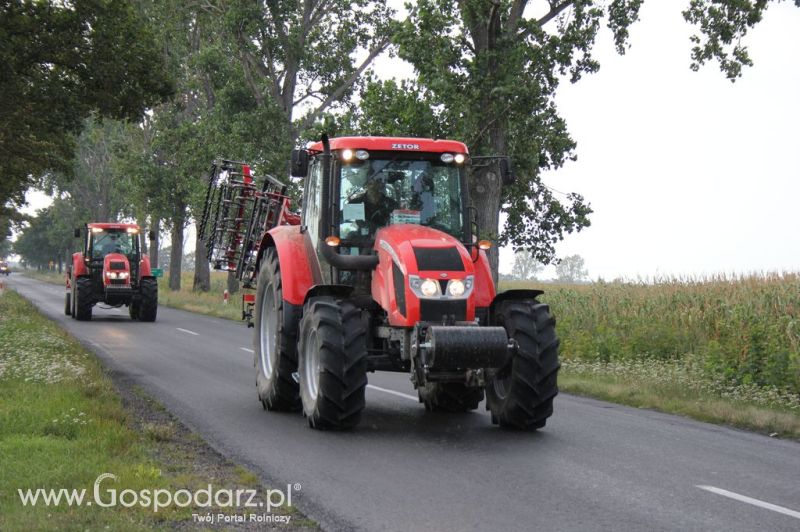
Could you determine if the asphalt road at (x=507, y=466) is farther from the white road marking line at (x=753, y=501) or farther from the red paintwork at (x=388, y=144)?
the red paintwork at (x=388, y=144)

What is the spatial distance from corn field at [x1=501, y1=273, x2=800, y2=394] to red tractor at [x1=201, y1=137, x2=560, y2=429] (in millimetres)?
4883

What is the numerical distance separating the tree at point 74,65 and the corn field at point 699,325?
10243mm

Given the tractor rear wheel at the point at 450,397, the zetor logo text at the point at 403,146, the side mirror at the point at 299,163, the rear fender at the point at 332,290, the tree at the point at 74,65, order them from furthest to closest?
the tree at the point at 74,65
the tractor rear wheel at the point at 450,397
the side mirror at the point at 299,163
the zetor logo text at the point at 403,146
the rear fender at the point at 332,290

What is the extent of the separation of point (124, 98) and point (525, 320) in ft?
44.8

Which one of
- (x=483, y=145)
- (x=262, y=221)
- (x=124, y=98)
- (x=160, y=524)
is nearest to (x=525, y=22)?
(x=483, y=145)

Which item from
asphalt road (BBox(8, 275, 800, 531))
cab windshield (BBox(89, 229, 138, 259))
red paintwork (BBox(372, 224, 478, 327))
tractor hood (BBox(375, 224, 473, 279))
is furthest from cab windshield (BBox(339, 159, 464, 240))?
cab windshield (BBox(89, 229, 138, 259))

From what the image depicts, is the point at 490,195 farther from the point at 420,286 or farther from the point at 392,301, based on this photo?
the point at 420,286

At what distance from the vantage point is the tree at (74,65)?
19031 mm

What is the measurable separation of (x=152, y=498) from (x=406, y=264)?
360 cm

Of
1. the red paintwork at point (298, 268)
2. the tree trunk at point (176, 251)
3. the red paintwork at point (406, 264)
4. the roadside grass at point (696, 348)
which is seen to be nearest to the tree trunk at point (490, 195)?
the roadside grass at point (696, 348)

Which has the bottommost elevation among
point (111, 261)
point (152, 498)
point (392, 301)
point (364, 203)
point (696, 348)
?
point (152, 498)

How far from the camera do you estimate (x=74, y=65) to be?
19953 mm

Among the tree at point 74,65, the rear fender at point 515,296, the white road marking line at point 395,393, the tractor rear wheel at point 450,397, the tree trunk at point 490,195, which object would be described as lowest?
the white road marking line at point 395,393

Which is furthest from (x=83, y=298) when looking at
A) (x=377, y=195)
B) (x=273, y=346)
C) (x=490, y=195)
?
(x=377, y=195)
